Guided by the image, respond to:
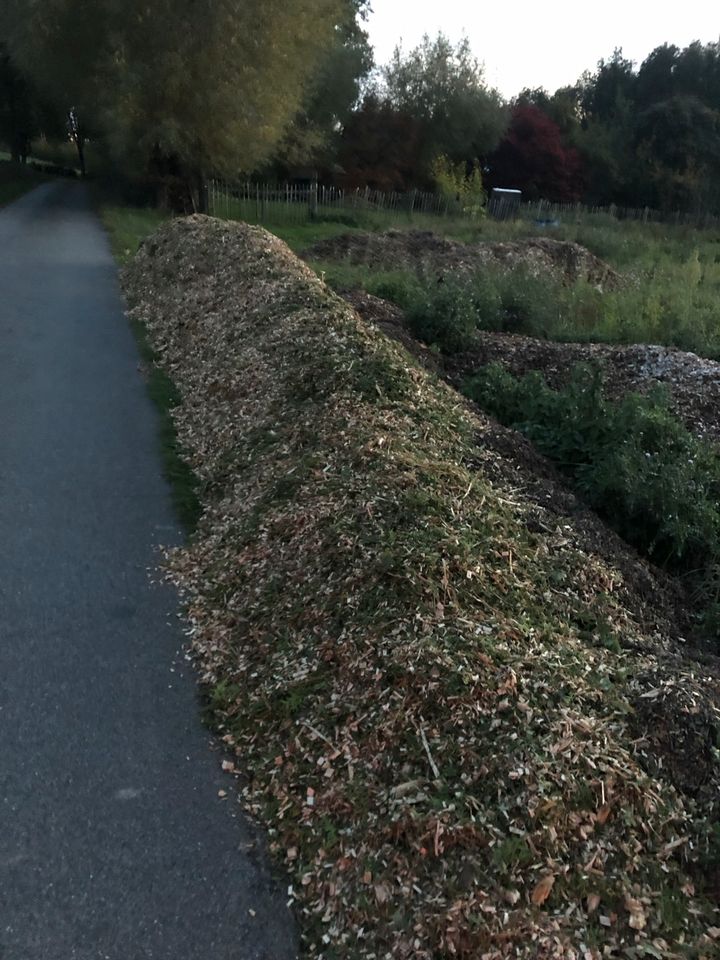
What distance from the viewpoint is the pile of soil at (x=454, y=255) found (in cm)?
1786

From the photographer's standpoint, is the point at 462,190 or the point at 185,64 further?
the point at 462,190

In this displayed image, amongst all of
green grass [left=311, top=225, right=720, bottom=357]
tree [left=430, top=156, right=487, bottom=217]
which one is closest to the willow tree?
green grass [left=311, top=225, right=720, bottom=357]

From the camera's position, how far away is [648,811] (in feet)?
11.2

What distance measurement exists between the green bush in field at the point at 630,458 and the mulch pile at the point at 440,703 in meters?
0.73

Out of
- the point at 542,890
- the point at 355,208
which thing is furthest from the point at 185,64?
the point at 542,890

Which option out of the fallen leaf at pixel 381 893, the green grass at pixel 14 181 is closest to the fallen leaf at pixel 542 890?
the fallen leaf at pixel 381 893

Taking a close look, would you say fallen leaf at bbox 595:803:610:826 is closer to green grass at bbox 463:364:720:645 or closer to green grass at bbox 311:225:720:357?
green grass at bbox 463:364:720:645

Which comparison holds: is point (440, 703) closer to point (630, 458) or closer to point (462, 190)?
point (630, 458)

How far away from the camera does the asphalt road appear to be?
10.4ft

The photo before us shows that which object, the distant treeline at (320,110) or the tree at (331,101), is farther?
the tree at (331,101)

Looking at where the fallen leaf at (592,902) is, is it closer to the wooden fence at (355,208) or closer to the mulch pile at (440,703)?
the mulch pile at (440,703)

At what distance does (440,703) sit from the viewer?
3.76 meters

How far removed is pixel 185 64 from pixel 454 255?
850 centimetres

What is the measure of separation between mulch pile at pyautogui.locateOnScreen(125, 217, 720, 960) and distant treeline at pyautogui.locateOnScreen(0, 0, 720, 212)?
18.4 meters
